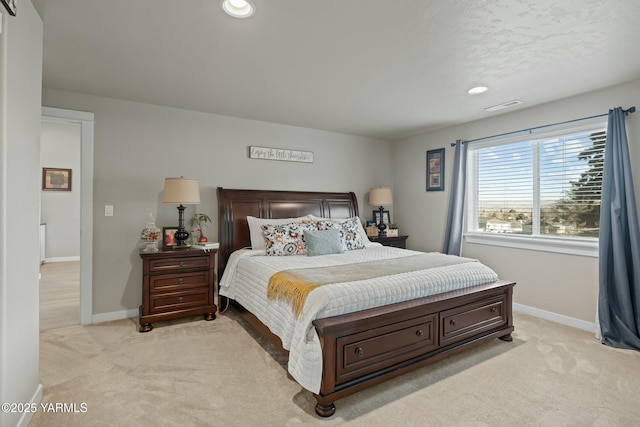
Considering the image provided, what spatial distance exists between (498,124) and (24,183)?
4551mm

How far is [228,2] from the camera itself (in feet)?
6.03

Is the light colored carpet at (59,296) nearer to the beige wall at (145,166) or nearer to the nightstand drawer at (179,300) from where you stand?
the beige wall at (145,166)

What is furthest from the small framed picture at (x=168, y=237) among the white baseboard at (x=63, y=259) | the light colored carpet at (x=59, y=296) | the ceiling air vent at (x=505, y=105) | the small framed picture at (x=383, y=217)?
the white baseboard at (x=63, y=259)

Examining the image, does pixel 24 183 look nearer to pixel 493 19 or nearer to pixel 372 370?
pixel 372 370

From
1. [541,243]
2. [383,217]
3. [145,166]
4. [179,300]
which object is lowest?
[179,300]

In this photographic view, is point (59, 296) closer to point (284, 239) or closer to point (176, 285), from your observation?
point (176, 285)

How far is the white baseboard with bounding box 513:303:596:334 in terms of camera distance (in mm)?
3238

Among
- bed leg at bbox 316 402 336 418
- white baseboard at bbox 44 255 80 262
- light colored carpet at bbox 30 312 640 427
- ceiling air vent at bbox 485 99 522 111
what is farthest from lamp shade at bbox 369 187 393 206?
white baseboard at bbox 44 255 80 262

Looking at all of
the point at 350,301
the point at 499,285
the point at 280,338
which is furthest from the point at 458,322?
the point at 280,338

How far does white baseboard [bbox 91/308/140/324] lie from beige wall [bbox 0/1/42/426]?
1473 millimetres

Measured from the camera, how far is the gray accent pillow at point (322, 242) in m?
3.50

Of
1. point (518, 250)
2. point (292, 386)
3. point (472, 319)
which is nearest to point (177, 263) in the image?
point (292, 386)

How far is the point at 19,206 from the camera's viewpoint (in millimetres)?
1737

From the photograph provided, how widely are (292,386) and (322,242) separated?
1.60 meters
